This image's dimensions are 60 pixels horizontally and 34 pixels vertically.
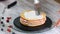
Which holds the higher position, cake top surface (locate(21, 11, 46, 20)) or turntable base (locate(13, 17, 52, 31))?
cake top surface (locate(21, 11, 46, 20))

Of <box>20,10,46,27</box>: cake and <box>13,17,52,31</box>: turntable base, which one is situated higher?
<box>20,10,46,27</box>: cake

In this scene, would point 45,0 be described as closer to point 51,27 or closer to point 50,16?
point 50,16

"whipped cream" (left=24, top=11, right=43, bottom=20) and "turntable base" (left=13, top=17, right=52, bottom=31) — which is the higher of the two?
"whipped cream" (left=24, top=11, right=43, bottom=20)

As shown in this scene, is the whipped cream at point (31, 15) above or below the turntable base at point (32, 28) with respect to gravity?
above

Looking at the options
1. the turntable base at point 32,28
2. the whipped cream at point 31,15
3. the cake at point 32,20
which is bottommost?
the turntable base at point 32,28

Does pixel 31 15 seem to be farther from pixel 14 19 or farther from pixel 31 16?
pixel 14 19

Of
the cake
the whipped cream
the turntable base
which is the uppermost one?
the whipped cream

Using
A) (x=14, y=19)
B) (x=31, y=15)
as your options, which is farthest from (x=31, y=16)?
(x=14, y=19)

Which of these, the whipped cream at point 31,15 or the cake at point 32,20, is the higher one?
the whipped cream at point 31,15

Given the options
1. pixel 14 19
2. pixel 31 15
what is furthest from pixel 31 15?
pixel 14 19

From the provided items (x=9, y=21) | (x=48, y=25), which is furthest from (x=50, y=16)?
(x=9, y=21)

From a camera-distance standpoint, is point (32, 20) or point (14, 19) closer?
point (32, 20)
